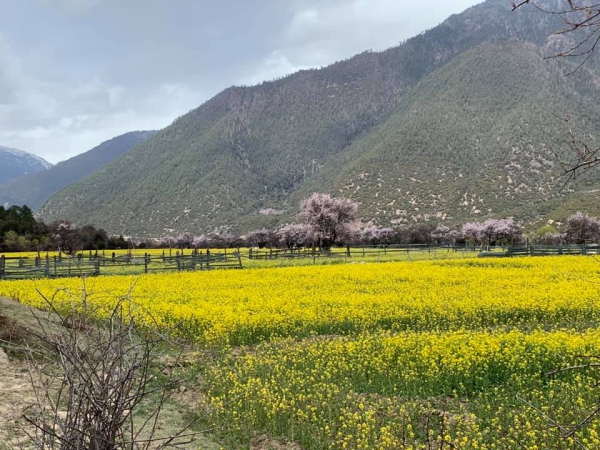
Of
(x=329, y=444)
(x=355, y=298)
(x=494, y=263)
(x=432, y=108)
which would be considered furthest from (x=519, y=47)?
(x=329, y=444)

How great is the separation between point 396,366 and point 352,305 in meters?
6.60

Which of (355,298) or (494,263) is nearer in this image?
(355,298)

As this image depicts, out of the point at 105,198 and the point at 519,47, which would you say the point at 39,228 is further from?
the point at 519,47

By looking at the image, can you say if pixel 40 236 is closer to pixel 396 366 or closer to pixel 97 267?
pixel 97 267

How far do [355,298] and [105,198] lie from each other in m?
161

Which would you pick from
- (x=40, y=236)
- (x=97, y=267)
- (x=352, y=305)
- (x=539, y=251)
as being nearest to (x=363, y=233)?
(x=539, y=251)

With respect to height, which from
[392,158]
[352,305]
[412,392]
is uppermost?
[392,158]

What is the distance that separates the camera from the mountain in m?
99.2

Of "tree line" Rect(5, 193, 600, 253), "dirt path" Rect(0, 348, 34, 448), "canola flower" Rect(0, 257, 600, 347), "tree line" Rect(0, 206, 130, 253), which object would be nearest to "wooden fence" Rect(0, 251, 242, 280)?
"canola flower" Rect(0, 257, 600, 347)

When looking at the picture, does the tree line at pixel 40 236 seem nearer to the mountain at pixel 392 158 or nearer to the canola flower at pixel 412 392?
the mountain at pixel 392 158

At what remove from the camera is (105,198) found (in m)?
160

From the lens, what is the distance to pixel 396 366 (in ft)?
29.9

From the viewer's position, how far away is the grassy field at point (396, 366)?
247 inches

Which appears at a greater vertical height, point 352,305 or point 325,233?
point 325,233
